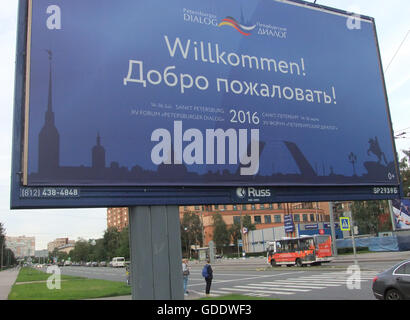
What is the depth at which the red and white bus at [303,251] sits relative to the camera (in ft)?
107

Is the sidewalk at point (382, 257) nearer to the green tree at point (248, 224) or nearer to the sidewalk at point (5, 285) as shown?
the sidewalk at point (5, 285)

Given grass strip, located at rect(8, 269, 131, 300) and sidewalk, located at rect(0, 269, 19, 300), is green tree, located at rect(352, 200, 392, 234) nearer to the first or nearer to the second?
sidewalk, located at rect(0, 269, 19, 300)

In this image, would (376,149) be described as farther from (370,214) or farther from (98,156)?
(370,214)

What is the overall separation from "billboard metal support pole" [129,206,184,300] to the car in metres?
6.53

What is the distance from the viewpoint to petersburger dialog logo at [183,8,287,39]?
25.7ft

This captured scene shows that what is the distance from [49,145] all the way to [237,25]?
15.1ft

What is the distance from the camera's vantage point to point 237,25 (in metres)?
8.22

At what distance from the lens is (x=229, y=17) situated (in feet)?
26.8

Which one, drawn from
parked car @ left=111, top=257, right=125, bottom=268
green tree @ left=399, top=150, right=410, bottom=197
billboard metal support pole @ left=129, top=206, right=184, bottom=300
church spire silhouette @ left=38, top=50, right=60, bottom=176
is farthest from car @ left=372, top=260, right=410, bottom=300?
parked car @ left=111, top=257, right=125, bottom=268

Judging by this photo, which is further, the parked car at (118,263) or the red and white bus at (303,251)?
the parked car at (118,263)

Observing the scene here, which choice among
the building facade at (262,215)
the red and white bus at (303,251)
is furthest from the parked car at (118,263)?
the red and white bus at (303,251)
